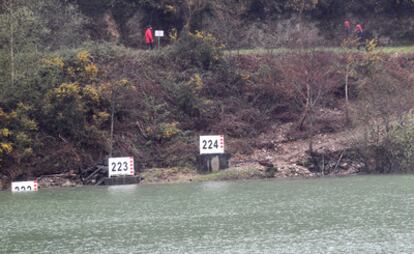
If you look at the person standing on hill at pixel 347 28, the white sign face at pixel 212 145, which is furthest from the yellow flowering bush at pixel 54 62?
the person standing on hill at pixel 347 28

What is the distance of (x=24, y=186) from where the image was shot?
40.7 m

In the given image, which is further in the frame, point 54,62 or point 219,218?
point 54,62

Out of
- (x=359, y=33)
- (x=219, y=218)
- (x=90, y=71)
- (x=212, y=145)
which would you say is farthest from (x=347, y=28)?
(x=219, y=218)

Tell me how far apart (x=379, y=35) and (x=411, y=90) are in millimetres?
15695

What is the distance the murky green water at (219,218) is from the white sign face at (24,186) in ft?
2.68

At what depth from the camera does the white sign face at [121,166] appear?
42.7 meters

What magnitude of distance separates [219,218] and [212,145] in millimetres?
15665

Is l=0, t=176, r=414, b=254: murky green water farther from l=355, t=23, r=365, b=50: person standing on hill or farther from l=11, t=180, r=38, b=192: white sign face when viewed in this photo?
l=355, t=23, r=365, b=50: person standing on hill

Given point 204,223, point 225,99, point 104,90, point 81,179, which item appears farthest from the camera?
point 225,99

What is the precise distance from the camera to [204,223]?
28.1 meters

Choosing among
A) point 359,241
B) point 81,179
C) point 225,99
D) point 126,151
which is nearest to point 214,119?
point 225,99

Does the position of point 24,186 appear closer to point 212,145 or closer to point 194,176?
point 194,176

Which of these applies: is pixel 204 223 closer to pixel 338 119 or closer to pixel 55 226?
pixel 55 226

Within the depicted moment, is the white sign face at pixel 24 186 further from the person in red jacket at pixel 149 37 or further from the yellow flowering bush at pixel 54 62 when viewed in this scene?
the person in red jacket at pixel 149 37
